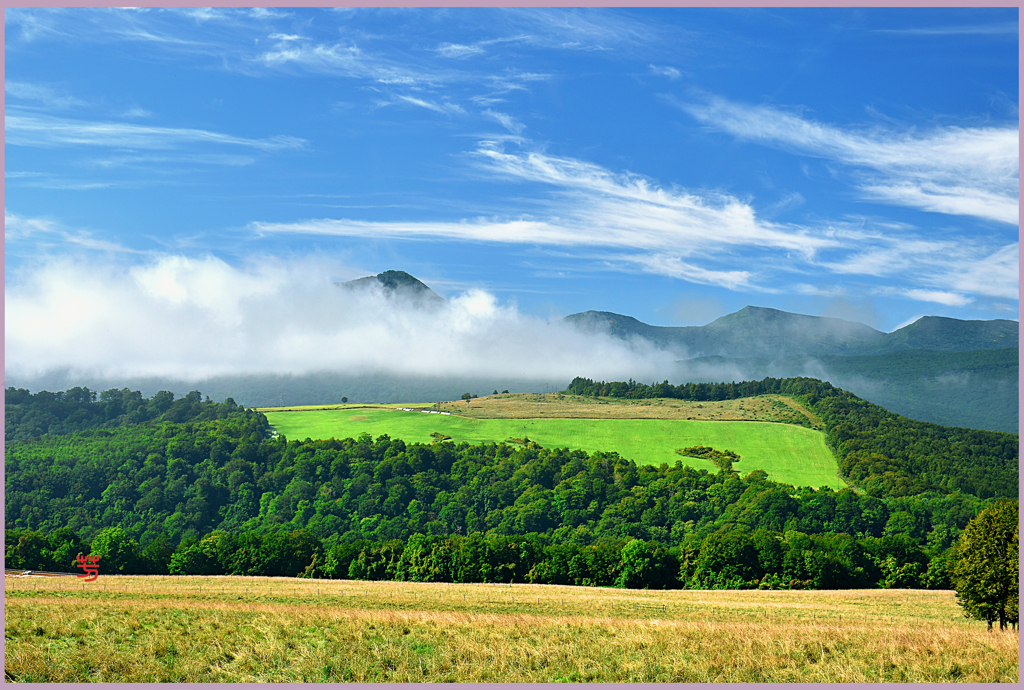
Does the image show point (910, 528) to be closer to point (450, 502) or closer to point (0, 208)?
point (450, 502)

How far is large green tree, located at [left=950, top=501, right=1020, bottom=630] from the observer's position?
31.4 m

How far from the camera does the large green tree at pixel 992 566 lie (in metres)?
→ 31.4

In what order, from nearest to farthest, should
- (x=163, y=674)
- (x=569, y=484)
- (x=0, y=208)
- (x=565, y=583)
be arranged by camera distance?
(x=0, y=208) < (x=163, y=674) < (x=565, y=583) < (x=569, y=484)

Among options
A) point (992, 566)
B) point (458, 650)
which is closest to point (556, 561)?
point (992, 566)

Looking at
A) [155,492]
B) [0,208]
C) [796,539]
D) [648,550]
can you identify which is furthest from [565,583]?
[155,492]

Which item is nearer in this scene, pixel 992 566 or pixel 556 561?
pixel 992 566

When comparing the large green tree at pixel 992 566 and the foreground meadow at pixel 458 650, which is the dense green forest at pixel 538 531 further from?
the foreground meadow at pixel 458 650

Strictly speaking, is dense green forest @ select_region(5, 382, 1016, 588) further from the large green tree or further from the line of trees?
the large green tree

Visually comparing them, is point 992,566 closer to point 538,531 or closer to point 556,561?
point 556,561

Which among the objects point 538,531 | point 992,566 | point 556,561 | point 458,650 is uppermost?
point 458,650

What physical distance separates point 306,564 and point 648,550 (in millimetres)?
47461

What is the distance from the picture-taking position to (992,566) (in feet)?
105

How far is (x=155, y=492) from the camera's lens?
7702 inches

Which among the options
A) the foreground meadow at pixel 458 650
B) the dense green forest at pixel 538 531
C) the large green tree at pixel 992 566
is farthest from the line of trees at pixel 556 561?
the foreground meadow at pixel 458 650
